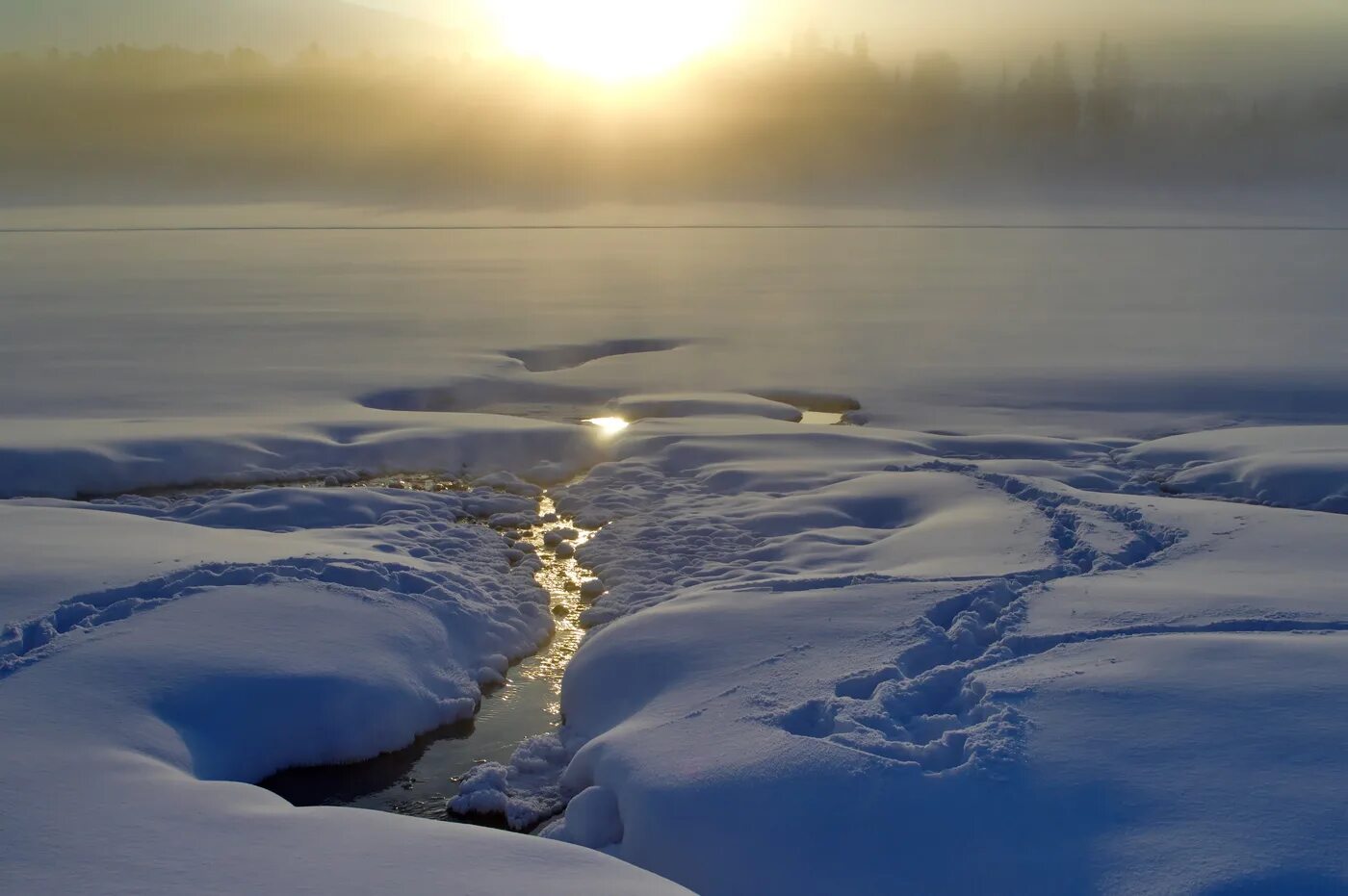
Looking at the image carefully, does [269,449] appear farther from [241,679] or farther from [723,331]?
[723,331]

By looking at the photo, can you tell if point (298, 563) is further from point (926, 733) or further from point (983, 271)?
point (983, 271)

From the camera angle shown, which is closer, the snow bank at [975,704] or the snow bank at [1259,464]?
the snow bank at [975,704]

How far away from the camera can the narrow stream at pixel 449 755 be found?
5602 mm

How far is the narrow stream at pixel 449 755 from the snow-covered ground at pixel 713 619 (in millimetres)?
130

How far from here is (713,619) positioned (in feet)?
22.2

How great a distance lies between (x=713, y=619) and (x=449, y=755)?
178 cm

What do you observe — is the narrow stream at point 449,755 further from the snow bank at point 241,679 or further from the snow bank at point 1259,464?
the snow bank at point 1259,464

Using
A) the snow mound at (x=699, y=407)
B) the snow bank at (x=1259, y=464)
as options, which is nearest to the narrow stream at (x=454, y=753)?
the snow mound at (x=699, y=407)

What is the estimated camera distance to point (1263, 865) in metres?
4.05

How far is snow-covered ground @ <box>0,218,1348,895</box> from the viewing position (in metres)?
4.42

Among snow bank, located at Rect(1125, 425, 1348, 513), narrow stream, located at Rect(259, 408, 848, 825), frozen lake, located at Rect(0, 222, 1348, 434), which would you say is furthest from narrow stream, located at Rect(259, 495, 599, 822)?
frozen lake, located at Rect(0, 222, 1348, 434)

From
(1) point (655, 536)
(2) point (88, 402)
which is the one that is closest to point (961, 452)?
(1) point (655, 536)

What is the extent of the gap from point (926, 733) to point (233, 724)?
139 inches

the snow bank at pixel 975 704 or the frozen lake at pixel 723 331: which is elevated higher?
the frozen lake at pixel 723 331
